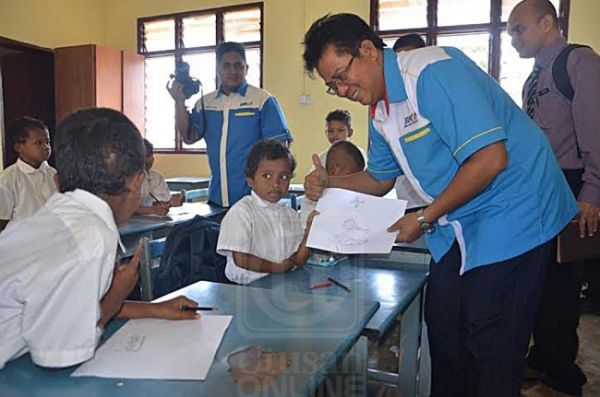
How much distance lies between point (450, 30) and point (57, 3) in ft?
15.6

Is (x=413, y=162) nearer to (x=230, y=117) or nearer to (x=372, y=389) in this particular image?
(x=372, y=389)

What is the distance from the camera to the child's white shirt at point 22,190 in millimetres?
3025

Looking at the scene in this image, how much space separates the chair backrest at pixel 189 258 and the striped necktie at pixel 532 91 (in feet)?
4.76

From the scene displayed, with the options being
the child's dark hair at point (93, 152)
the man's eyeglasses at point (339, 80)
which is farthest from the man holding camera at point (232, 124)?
the child's dark hair at point (93, 152)

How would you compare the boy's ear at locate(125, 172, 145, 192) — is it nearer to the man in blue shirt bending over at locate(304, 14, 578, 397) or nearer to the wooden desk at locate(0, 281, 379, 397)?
the wooden desk at locate(0, 281, 379, 397)

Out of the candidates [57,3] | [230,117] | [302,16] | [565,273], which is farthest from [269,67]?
[565,273]

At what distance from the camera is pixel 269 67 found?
606cm

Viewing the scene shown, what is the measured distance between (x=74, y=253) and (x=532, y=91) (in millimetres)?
2053

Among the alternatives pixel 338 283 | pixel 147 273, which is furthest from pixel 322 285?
pixel 147 273

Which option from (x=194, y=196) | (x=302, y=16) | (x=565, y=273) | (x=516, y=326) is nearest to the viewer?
(x=516, y=326)

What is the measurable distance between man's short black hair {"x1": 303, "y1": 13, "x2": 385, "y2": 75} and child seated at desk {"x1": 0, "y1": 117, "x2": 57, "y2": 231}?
2.39 meters

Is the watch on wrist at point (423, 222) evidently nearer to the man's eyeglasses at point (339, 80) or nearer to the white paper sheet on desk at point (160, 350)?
the man's eyeglasses at point (339, 80)

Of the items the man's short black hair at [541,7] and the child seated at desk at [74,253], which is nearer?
the child seated at desk at [74,253]

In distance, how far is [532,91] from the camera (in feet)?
7.24
